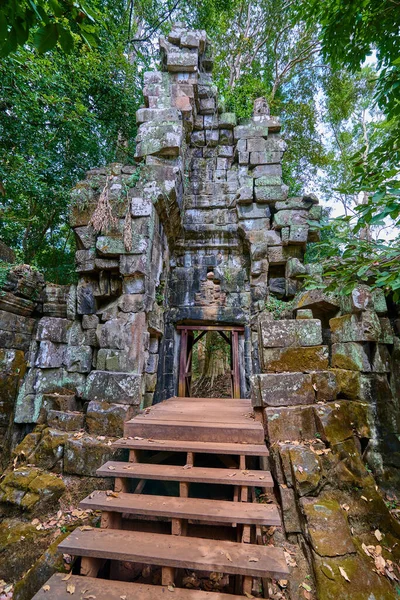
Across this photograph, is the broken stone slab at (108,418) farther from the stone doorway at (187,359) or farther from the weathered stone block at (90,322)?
the stone doorway at (187,359)

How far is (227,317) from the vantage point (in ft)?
21.7

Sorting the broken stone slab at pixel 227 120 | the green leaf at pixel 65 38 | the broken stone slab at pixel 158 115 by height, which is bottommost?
the green leaf at pixel 65 38

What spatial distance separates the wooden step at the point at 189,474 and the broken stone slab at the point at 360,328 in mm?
2136

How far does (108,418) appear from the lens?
3828 mm

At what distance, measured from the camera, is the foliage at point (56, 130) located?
559 centimetres

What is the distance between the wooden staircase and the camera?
2002mm

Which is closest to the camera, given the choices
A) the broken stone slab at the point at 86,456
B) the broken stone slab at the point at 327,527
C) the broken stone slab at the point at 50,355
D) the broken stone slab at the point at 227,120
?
the broken stone slab at the point at 327,527

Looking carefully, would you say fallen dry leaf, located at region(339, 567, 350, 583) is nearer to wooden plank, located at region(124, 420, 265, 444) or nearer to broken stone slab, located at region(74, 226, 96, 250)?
wooden plank, located at region(124, 420, 265, 444)

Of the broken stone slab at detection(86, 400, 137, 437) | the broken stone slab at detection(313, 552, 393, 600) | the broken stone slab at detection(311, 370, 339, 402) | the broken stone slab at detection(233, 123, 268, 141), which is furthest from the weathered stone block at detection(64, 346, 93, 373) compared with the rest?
the broken stone slab at detection(233, 123, 268, 141)

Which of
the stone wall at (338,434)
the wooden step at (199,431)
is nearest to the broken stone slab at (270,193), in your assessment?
the stone wall at (338,434)

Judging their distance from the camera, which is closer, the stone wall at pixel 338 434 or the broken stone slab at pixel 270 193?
the stone wall at pixel 338 434

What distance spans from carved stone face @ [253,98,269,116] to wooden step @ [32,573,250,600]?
29.0ft

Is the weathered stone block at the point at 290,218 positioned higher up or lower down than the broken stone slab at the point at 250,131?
lower down

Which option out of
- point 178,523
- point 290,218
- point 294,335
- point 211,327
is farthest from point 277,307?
point 178,523
